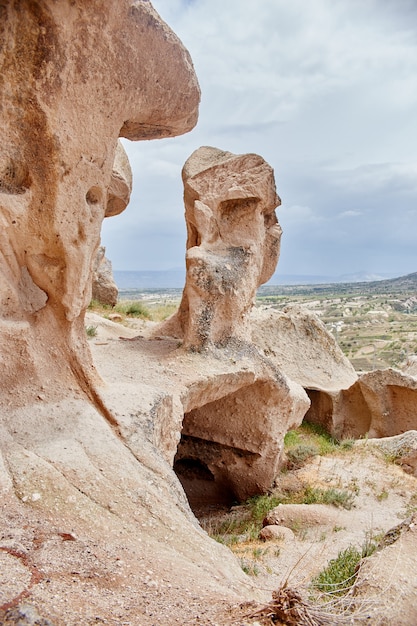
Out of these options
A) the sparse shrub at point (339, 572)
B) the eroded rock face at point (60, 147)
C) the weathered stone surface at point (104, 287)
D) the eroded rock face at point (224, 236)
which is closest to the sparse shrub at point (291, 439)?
the eroded rock face at point (224, 236)

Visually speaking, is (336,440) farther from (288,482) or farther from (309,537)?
(309,537)

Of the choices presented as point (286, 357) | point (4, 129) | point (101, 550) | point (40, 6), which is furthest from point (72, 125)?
point (286, 357)

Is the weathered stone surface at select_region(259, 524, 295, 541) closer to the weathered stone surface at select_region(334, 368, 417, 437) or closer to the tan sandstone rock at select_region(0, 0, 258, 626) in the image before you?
the tan sandstone rock at select_region(0, 0, 258, 626)

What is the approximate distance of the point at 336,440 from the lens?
366 inches

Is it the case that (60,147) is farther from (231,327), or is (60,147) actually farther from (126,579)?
(231,327)

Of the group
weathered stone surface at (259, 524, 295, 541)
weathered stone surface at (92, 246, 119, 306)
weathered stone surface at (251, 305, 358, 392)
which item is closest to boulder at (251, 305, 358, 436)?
weathered stone surface at (251, 305, 358, 392)

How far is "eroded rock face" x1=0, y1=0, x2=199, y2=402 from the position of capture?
2932mm

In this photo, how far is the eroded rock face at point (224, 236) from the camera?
205 inches

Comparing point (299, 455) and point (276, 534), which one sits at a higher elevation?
point (276, 534)

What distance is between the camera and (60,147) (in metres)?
3.08

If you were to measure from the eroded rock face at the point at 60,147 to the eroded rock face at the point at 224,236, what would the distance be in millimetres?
1786

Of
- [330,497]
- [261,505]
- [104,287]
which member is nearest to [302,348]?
[330,497]

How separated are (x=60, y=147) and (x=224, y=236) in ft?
9.82

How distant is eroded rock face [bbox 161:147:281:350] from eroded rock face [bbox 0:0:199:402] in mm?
1786
